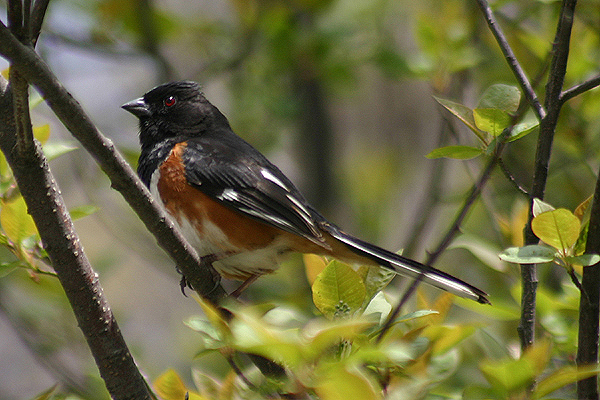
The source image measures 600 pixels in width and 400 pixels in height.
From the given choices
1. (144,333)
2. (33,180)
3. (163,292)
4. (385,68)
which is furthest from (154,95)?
(163,292)

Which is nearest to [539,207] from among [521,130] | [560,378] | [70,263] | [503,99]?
[521,130]

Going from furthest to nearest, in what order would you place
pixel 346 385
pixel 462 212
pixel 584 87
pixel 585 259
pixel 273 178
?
pixel 273 178, pixel 584 87, pixel 585 259, pixel 462 212, pixel 346 385

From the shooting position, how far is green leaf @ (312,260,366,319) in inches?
55.7

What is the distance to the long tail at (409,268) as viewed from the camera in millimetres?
1983

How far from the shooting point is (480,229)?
5.12m

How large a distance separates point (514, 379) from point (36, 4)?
1308 mm

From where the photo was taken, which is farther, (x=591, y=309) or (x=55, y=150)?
(x=55, y=150)

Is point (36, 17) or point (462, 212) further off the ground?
point (36, 17)

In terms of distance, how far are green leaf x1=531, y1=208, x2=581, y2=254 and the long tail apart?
0.36 meters

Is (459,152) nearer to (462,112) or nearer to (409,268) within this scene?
(462,112)

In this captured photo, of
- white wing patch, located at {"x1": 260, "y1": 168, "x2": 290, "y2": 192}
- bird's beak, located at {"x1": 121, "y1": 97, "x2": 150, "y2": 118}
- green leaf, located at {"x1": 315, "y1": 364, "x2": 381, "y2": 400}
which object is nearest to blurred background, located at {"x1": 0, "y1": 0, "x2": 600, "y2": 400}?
bird's beak, located at {"x1": 121, "y1": 97, "x2": 150, "y2": 118}

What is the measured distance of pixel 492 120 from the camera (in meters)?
1.54

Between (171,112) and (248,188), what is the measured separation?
74cm

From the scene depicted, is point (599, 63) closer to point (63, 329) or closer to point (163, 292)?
point (63, 329)
